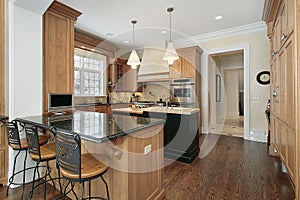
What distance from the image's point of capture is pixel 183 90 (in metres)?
4.85

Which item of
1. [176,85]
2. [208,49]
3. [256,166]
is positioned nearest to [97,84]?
[176,85]

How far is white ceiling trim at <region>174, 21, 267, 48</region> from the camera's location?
4.09m

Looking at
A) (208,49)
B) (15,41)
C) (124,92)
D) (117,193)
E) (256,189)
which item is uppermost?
(208,49)

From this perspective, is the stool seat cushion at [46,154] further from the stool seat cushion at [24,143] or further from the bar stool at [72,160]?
the bar stool at [72,160]

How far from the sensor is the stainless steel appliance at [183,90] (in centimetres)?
471

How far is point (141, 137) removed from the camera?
153 cm

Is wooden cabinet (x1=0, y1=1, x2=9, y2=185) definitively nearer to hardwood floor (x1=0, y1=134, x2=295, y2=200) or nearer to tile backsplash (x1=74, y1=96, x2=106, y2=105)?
hardwood floor (x1=0, y1=134, x2=295, y2=200)

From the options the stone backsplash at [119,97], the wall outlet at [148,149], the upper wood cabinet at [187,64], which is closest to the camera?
the wall outlet at [148,149]

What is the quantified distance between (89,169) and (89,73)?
445 cm

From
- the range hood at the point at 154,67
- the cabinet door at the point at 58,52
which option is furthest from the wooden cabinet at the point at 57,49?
the range hood at the point at 154,67

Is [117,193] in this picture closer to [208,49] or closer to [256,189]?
[256,189]

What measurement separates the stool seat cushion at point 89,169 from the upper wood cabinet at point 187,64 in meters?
3.92

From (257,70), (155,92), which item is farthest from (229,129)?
(155,92)

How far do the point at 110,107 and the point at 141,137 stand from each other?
3.96 metres
